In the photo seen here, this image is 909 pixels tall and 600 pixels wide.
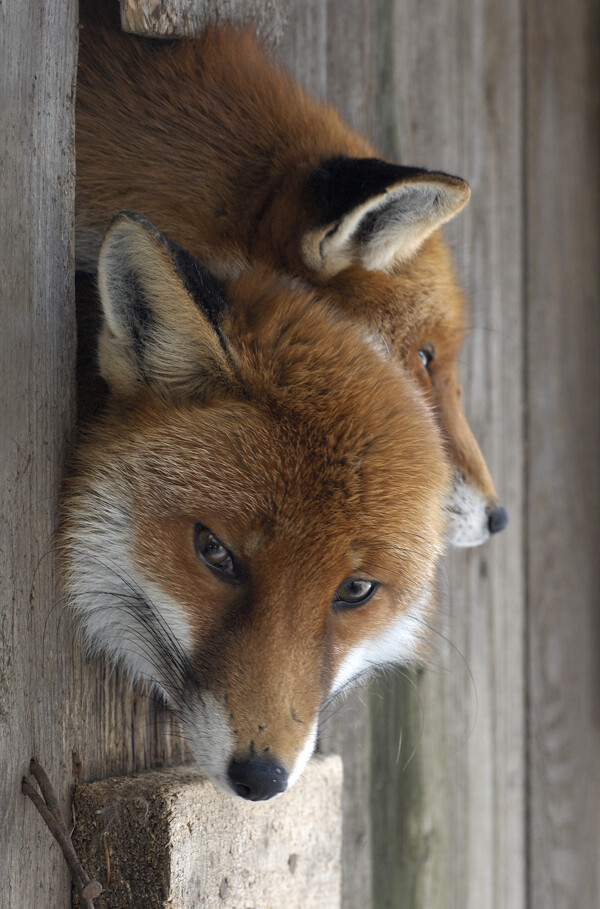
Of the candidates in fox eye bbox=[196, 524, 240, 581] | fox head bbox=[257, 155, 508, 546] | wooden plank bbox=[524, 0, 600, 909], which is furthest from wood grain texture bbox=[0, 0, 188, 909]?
wooden plank bbox=[524, 0, 600, 909]

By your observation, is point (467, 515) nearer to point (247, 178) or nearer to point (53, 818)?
point (247, 178)

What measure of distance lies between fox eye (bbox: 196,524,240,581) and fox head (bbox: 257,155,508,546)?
875mm

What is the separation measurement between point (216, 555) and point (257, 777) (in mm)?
428

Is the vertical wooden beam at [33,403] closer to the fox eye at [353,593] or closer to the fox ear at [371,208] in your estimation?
the fox eye at [353,593]

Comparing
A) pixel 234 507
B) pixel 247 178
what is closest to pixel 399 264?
pixel 247 178

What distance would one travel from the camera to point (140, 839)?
1.87m

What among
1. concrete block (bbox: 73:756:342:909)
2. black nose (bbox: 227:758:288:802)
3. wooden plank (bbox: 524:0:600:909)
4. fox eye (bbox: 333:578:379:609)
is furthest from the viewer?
wooden plank (bbox: 524:0:600:909)

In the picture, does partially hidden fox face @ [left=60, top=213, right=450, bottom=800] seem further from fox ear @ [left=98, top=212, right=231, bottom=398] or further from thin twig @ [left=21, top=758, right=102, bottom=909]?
thin twig @ [left=21, top=758, right=102, bottom=909]

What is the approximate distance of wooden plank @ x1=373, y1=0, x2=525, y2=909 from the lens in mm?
3117

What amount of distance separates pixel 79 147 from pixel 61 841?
1.63 m

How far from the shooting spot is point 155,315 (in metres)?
1.92

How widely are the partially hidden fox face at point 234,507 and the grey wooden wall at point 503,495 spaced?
1.10 feet

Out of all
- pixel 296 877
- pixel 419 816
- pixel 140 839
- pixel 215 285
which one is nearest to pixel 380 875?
pixel 419 816

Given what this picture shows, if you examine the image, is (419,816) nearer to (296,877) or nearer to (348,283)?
(296,877)
